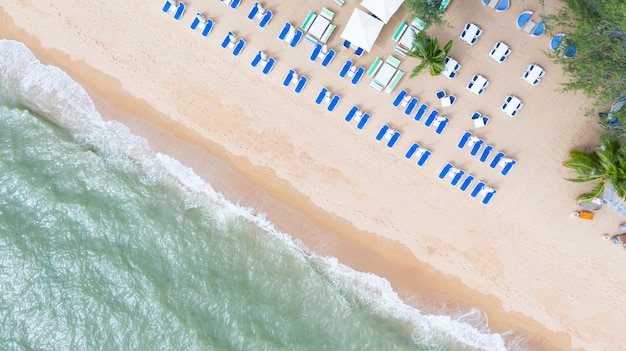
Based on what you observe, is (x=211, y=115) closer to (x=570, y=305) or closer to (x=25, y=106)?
(x=25, y=106)

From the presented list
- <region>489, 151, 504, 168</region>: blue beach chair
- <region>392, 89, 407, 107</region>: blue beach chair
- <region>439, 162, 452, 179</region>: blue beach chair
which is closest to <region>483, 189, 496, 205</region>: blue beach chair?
<region>489, 151, 504, 168</region>: blue beach chair

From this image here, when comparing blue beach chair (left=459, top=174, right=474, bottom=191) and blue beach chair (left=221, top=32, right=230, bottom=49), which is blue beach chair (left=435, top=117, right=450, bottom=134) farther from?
blue beach chair (left=221, top=32, right=230, bottom=49)

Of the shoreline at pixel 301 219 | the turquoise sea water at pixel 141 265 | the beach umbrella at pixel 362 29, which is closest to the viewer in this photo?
the beach umbrella at pixel 362 29

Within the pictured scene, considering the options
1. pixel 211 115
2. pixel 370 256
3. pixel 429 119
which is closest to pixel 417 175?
pixel 429 119

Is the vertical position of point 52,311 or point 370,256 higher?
point 370,256

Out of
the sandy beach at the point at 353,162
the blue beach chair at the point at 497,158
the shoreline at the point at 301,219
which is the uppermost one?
the blue beach chair at the point at 497,158

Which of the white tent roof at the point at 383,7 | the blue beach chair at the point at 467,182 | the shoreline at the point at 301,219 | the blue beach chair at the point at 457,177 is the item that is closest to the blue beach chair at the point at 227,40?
the shoreline at the point at 301,219

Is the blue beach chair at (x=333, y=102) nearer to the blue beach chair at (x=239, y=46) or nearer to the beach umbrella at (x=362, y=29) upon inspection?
the beach umbrella at (x=362, y=29)
